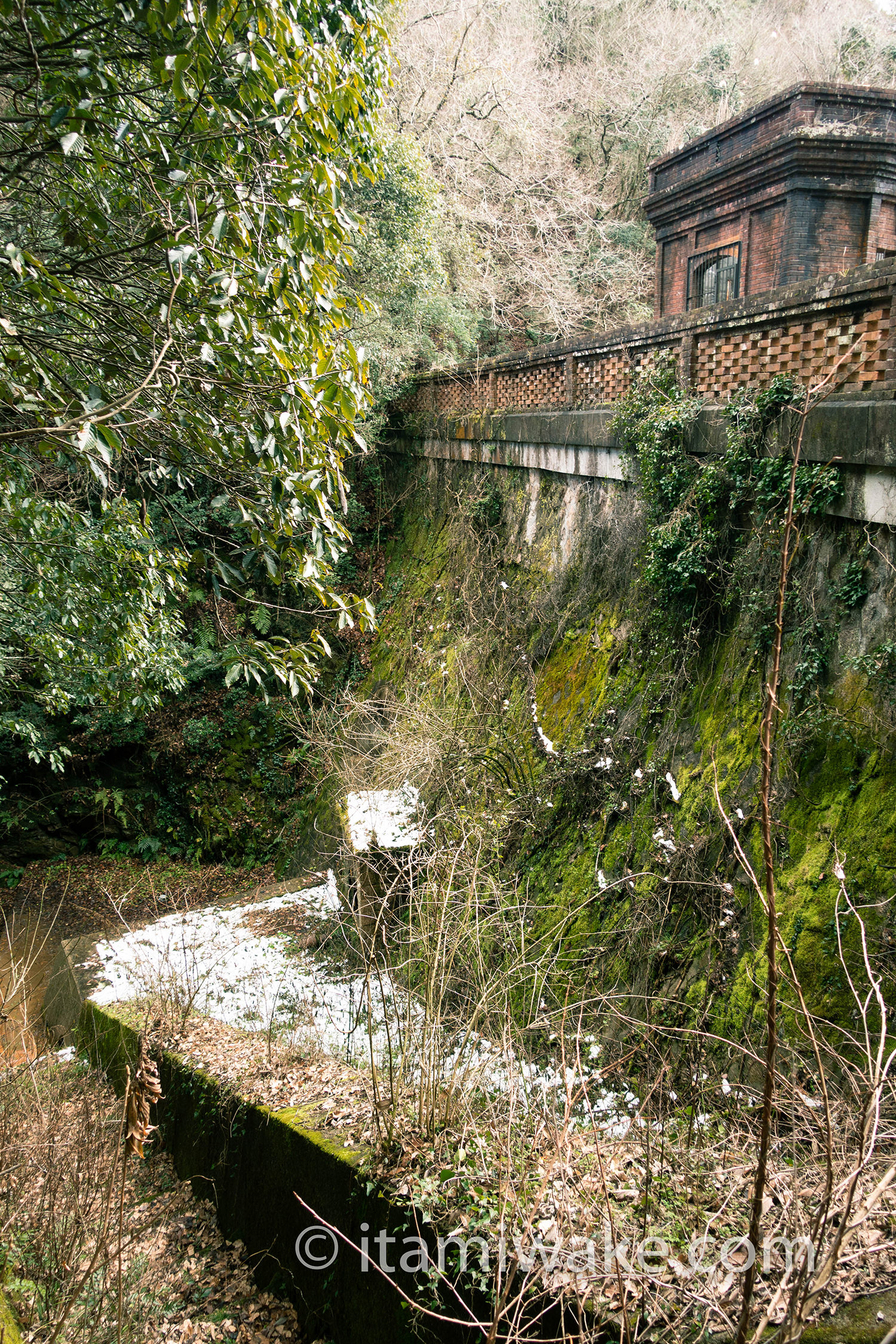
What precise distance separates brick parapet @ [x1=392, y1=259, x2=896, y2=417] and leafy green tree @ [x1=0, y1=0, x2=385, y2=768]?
2.32 meters

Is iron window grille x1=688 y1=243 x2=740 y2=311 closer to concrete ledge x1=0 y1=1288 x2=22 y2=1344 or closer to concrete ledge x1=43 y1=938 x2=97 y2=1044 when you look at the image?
concrete ledge x1=43 y1=938 x2=97 y2=1044

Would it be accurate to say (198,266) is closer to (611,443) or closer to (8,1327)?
(611,443)

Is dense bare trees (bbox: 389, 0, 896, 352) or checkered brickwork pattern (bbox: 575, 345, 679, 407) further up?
dense bare trees (bbox: 389, 0, 896, 352)

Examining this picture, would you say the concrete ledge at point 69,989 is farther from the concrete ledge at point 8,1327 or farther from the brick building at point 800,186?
the brick building at point 800,186

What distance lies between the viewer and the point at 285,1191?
433 centimetres

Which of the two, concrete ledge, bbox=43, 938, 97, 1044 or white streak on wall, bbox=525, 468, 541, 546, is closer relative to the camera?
concrete ledge, bbox=43, 938, 97, 1044

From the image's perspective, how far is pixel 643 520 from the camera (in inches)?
247

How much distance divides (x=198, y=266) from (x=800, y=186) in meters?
10.4

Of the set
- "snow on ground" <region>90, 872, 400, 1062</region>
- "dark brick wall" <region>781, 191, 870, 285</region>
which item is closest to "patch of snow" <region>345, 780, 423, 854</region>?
"snow on ground" <region>90, 872, 400, 1062</region>

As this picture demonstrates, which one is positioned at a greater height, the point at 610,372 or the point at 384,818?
the point at 610,372

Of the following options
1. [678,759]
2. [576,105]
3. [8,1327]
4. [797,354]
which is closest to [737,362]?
[797,354]

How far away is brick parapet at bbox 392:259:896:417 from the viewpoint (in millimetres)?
4078

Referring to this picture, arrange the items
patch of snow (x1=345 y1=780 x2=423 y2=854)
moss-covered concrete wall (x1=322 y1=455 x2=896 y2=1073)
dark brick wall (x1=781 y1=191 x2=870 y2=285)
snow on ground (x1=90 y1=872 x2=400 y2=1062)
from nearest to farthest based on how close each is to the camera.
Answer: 1. moss-covered concrete wall (x1=322 y1=455 x2=896 y2=1073)
2. snow on ground (x1=90 y1=872 x2=400 y2=1062)
3. patch of snow (x1=345 y1=780 x2=423 y2=854)
4. dark brick wall (x1=781 y1=191 x2=870 y2=285)

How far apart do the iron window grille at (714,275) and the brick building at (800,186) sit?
0.03 m
